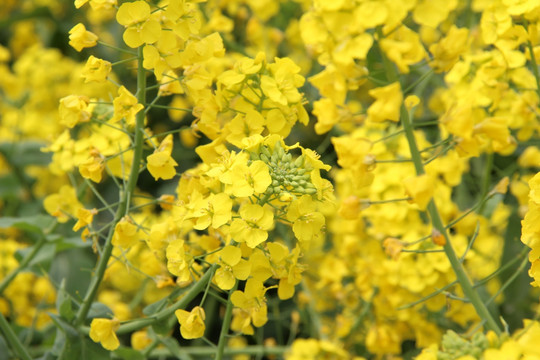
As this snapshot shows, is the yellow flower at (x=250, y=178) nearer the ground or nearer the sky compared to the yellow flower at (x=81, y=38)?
nearer the ground

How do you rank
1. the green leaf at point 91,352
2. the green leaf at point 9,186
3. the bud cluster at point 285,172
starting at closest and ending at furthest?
the bud cluster at point 285,172
the green leaf at point 91,352
the green leaf at point 9,186

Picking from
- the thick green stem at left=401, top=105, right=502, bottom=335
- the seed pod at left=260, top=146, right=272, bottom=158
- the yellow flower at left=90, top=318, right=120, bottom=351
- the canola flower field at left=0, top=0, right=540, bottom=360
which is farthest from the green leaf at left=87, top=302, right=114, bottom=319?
the thick green stem at left=401, top=105, right=502, bottom=335

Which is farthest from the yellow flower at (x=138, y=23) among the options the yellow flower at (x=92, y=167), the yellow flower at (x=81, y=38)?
the yellow flower at (x=92, y=167)

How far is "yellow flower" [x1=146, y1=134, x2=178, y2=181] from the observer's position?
1120 mm

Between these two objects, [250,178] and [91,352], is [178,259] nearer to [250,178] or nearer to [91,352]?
[250,178]

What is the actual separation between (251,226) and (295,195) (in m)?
0.10

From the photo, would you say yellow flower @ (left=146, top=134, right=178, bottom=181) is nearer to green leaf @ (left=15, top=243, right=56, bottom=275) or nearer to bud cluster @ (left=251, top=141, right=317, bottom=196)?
bud cluster @ (left=251, top=141, right=317, bottom=196)

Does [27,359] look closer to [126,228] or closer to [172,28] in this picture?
[126,228]

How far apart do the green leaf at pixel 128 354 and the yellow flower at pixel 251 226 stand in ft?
1.44

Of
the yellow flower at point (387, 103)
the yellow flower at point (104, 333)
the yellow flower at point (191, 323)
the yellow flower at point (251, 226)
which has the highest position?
the yellow flower at point (387, 103)

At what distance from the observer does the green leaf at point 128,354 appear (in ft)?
4.13

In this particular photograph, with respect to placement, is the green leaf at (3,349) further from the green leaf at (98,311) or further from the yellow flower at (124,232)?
the yellow flower at (124,232)

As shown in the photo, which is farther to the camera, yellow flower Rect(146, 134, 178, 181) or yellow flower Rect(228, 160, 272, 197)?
yellow flower Rect(146, 134, 178, 181)

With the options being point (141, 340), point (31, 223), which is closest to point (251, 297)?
point (141, 340)
